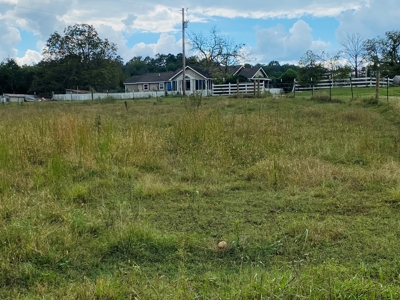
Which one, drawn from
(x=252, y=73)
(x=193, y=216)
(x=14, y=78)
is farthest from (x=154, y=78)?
(x=193, y=216)

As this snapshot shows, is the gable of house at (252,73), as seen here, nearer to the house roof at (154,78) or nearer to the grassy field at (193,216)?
the house roof at (154,78)

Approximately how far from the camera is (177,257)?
2.97m

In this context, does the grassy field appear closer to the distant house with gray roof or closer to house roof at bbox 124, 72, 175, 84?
the distant house with gray roof

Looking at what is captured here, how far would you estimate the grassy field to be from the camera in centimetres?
254

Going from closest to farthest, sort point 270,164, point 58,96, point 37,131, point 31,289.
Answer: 1. point 31,289
2. point 270,164
3. point 37,131
4. point 58,96

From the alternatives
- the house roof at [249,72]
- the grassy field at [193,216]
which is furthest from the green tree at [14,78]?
the grassy field at [193,216]

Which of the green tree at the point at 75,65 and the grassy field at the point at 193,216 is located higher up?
the green tree at the point at 75,65

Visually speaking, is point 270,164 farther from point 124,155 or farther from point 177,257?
point 177,257

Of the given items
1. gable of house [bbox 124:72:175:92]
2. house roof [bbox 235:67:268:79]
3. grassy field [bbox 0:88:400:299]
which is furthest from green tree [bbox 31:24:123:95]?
grassy field [bbox 0:88:400:299]

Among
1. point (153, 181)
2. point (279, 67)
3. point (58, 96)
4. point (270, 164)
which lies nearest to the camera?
point (153, 181)

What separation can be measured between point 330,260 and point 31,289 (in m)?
2.21

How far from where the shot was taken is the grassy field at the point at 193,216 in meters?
2.54

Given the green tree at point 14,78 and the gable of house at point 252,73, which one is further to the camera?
the green tree at point 14,78

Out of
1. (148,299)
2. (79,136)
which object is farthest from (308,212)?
(79,136)
